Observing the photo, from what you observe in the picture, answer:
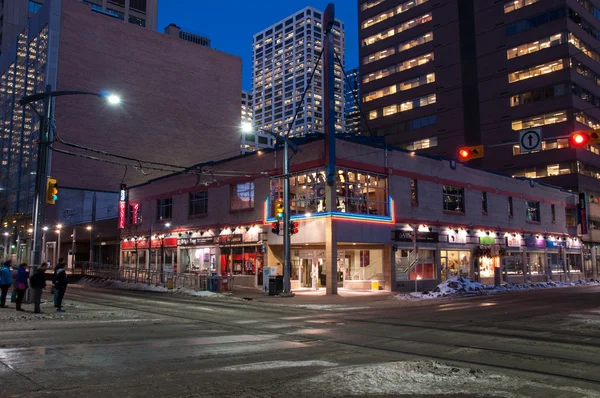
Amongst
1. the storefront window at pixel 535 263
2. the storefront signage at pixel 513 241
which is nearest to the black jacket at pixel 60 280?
the storefront signage at pixel 513 241

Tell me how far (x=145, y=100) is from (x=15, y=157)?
68.1ft

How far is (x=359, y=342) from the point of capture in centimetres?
1223

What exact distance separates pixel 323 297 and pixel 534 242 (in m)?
27.8

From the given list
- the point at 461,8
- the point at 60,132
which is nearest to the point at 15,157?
the point at 60,132

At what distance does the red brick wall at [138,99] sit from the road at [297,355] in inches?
2086

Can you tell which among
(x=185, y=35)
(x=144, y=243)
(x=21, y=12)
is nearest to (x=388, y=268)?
(x=144, y=243)

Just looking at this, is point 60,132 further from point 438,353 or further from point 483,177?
point 438,353

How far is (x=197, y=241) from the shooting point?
40.5m

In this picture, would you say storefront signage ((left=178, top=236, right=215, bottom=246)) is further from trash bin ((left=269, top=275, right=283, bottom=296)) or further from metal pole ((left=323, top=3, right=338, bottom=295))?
metal pole ((left=323, top=3, right=338, bottom=295))

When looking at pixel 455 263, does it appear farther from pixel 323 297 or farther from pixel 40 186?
pixel 40 186

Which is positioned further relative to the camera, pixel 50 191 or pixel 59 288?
pixel 50 191

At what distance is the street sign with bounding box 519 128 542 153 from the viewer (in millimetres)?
16892

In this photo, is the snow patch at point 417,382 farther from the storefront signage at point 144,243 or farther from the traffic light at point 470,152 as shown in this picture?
the storefront signage at point 144,243

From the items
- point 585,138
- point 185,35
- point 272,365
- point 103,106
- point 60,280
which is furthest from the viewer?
point 185,35
